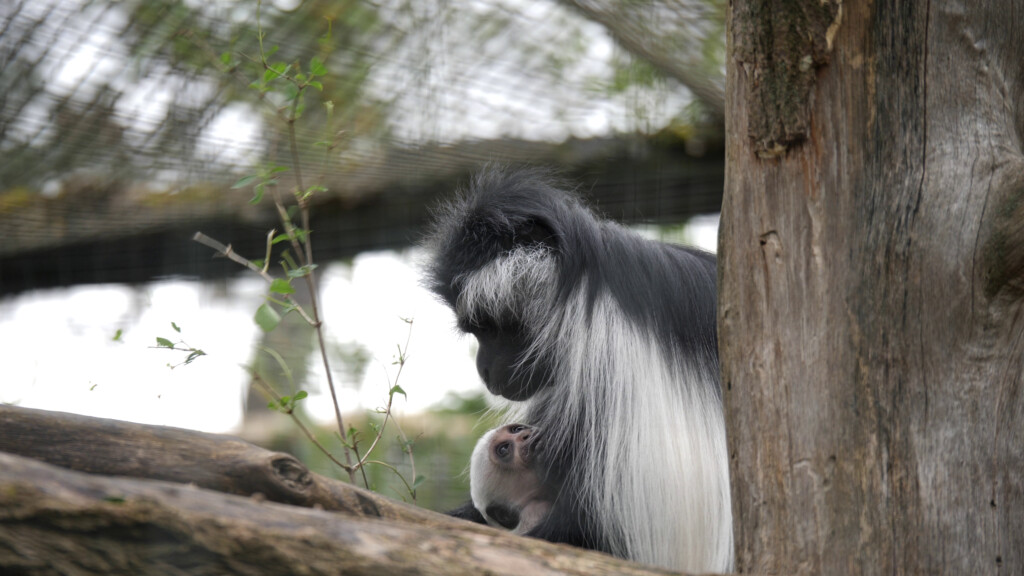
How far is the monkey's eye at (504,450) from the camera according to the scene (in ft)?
6.41

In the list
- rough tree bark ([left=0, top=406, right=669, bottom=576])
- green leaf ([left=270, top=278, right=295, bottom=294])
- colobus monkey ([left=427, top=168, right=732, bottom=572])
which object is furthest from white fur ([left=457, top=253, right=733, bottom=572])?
rough tree bark ([left=0, top=406, right=669, bottom=576])

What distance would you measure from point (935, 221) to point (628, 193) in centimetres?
187

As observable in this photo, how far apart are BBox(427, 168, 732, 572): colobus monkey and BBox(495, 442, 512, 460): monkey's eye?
0.07 meters

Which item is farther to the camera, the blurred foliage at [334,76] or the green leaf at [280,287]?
the blurred foliage at [334,76]

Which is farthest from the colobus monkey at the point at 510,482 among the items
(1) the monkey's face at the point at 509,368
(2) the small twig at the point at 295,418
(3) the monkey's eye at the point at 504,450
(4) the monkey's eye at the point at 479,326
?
(2) the small twig at the point at 295,418

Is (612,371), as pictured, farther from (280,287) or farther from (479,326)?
(280,287)

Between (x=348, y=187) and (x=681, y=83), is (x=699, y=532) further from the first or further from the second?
(x=348, y=187)

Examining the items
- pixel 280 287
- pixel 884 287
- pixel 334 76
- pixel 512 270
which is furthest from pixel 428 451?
pixel 884 287

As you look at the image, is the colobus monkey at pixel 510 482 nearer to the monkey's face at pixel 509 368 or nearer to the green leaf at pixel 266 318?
the monkey's face at pixel 509 368

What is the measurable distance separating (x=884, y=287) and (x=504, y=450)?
103 centimetres

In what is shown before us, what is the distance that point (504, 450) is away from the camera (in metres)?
1.96

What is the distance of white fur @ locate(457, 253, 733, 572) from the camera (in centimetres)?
175

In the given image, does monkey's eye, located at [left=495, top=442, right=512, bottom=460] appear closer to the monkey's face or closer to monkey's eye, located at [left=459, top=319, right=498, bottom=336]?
the monkey's face

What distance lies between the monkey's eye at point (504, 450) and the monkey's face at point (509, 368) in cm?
10
